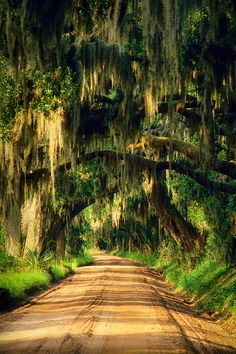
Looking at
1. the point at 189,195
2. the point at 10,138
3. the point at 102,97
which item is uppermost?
the point at 102,97

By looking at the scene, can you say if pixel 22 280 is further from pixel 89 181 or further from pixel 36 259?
pixel 89 181

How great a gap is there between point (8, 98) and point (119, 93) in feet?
11.1

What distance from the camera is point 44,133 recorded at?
50.6ft

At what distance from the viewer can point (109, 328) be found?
10148 mm

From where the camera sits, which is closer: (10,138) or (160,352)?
(160,352)

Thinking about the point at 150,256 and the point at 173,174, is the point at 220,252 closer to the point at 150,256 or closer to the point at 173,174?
the point at 173,174

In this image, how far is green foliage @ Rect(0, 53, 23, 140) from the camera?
13.7 metres

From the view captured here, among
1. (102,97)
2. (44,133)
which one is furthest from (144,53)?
(44,133)

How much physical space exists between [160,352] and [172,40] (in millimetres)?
5901

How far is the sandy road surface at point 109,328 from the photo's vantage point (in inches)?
325

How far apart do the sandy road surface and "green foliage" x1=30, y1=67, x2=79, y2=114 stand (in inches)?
187

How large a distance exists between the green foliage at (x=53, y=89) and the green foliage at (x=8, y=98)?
0.37m

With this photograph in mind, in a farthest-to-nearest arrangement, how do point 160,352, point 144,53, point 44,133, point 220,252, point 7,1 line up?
point 220,252 < point 44,133 < point 144,53 < point 7,1 < point 160,352

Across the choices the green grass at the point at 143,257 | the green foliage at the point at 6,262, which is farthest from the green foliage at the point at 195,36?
the green grass at the point at 143,257
